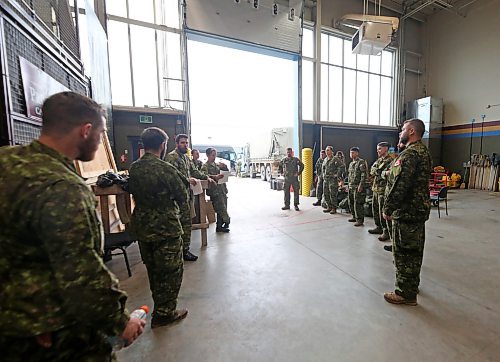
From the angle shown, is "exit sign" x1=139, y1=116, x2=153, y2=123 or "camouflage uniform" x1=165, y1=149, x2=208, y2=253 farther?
"exit sign" x1=139, y1=116, x2=153, y2=123

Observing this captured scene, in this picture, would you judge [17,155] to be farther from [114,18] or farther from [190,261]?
[114,18]

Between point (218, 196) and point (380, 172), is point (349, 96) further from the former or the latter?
point (218, 196)

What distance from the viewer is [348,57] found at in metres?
10.5

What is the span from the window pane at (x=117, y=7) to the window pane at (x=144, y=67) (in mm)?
515

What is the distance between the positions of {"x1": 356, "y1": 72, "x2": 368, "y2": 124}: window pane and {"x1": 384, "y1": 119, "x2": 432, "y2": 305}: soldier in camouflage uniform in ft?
31.5

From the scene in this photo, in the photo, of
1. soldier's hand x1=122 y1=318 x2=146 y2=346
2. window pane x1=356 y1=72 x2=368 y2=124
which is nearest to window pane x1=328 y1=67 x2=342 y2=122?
window pane x1=356 y1=72 x2=368 y2=124

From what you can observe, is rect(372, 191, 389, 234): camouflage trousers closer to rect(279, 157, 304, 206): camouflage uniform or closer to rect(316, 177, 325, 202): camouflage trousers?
rect(279, 157, 304, 206): camouflage uniform

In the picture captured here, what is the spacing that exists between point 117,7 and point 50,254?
843 centimetres

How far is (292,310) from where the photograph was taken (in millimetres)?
2225

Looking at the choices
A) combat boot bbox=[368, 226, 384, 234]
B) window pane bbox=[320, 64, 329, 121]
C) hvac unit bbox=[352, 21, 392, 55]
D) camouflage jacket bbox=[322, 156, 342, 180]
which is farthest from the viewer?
window pane bbox=[320, 64, 329, 121]

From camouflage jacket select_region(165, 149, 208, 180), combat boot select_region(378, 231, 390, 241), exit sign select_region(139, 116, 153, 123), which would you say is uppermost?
exit sign select_region(139, 116, 153, 123)

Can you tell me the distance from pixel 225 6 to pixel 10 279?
8355 millimetres

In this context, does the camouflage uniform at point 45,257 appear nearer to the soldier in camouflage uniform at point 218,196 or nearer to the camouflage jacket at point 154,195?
the camouflage jacket at point 154,195

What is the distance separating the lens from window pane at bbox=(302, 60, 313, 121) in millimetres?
9406
